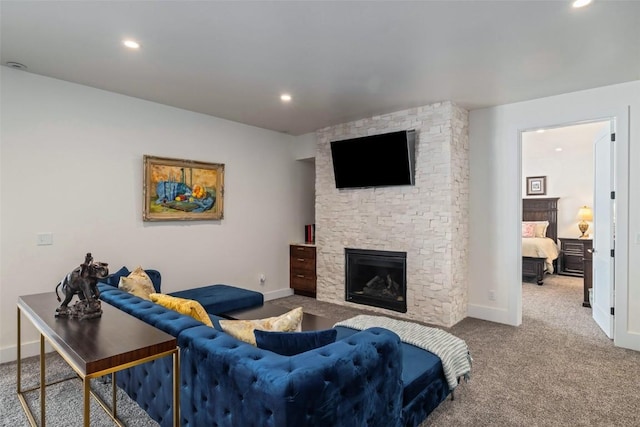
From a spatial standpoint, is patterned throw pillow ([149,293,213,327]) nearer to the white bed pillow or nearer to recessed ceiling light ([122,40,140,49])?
recessed ceiling light ([122,40,140,49])

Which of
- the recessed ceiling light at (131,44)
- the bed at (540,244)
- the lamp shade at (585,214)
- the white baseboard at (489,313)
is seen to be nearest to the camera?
the recessed ceiling light at (131,44)

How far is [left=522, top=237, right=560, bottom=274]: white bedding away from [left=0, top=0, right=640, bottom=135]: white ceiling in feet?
12.5

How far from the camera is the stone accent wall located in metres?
4.16

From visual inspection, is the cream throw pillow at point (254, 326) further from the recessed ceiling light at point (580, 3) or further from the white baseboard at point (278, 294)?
the white baseboard at point (278, 294)

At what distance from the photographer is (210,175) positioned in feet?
15.4

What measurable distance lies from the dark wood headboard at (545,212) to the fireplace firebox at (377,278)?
5.40m

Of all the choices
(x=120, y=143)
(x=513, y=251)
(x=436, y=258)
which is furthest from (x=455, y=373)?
(x=120, y=143)

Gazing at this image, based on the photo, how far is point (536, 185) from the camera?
830cm

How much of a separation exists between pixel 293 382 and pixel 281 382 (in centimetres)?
4

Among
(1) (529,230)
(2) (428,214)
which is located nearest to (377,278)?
(2) (428,214)

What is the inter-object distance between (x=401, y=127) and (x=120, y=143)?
131 inches

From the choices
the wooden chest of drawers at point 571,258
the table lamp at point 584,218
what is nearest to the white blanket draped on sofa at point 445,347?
the wooden chest of drawers at point 571,258

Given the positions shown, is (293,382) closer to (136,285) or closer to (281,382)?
(281,382)

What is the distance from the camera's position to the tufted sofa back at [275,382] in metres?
1.29
